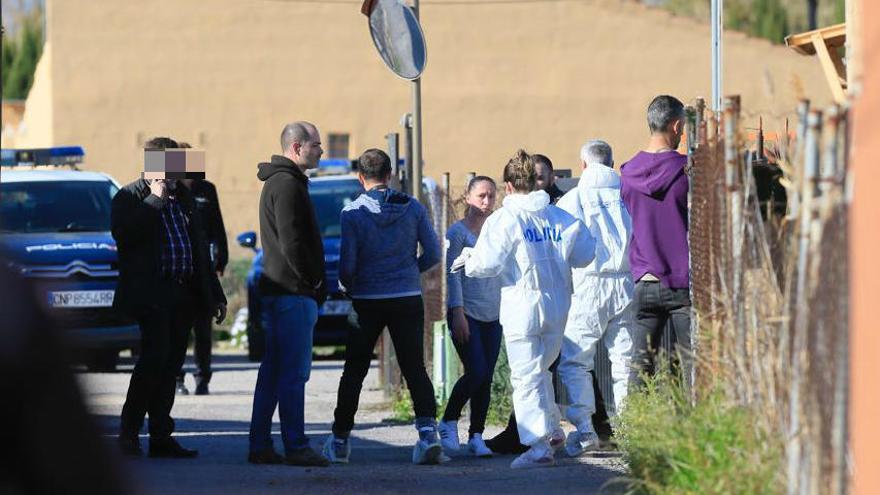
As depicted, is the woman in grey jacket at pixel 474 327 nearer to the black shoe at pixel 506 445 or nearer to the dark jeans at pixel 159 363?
the black shoe at pixel 506 445

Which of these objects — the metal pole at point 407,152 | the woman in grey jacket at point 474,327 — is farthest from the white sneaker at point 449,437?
the metal pole at point 407,152

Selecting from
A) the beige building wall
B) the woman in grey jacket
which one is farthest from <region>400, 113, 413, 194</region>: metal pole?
the beige building wall

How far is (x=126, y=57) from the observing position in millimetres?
31422

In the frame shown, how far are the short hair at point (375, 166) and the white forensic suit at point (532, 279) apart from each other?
0.73 m

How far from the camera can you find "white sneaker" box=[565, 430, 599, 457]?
349 inches

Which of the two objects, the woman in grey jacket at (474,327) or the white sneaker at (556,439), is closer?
the white sneaker at (556,439)

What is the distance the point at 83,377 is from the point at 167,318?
7.44 meters

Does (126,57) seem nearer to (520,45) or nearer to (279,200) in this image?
(520,45)

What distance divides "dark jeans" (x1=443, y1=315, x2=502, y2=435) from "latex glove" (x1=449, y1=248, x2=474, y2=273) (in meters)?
0.39

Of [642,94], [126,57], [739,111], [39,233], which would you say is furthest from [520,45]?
[739,111]

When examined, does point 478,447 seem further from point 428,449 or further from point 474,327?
point 474,327

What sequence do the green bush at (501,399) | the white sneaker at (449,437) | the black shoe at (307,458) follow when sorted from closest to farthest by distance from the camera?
the black shoe at (307,458)
the white sneaker at (449,437)
the green bush at (501,399)

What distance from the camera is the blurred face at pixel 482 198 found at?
921 cm

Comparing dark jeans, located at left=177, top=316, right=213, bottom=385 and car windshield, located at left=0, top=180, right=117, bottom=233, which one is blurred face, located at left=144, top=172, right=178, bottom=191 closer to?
dark jeans, located at left=177, top=316, right=213, bottom=385
